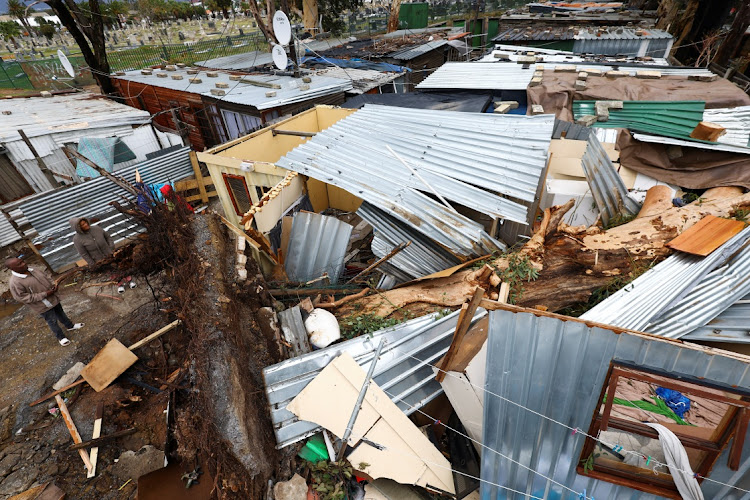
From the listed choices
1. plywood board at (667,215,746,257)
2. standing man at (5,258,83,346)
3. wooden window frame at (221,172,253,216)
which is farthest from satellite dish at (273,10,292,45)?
plywood board at (667,215,746,257)

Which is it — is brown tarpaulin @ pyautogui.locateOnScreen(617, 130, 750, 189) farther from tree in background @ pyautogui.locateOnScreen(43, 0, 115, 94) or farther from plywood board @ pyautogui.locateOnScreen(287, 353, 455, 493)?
tree in background @ pyautogui.locateOnScreen(43, 0, 115, 94)

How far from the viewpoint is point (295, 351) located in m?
4.69

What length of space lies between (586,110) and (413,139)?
20.2ft

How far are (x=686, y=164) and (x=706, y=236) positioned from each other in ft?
10.1

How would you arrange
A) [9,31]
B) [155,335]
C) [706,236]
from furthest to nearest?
[9,31] → [155,335] → [706,236]

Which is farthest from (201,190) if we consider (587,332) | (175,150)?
(587,332)

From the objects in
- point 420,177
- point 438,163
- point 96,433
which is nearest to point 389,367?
point 420,177

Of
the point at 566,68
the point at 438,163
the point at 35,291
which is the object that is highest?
the point at 566,68

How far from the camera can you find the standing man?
5887 millimetres

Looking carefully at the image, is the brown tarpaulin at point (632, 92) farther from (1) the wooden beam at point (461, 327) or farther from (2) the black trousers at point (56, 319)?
(2) the black trousers at point (56, 319)

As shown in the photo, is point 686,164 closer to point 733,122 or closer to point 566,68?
point 733,122

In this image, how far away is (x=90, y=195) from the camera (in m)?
10.5

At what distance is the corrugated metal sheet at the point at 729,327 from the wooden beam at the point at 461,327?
9.12ft

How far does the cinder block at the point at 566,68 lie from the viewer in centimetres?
1202
